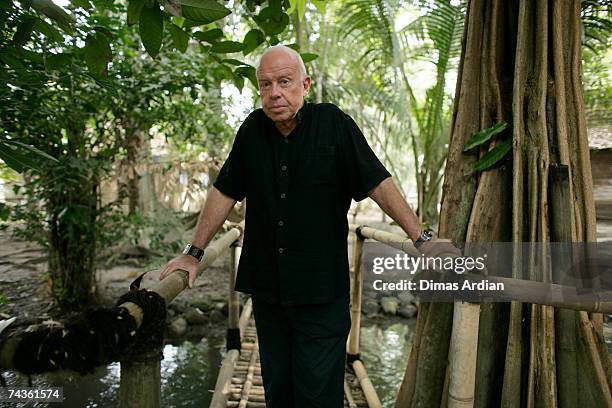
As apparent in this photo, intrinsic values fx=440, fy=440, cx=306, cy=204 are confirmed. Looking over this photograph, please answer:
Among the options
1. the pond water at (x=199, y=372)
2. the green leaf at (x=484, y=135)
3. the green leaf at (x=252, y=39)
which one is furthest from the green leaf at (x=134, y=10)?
the pond water at (x=199, y=372)

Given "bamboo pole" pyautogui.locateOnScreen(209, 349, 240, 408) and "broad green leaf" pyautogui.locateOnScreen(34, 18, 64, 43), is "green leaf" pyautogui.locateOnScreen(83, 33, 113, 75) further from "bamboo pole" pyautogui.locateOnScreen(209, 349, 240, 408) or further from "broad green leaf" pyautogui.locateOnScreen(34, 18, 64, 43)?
"bamboo pole" pyautogui.locateOnScreen(209, 349, 240, 408)

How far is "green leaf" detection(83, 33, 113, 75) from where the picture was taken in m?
1.13

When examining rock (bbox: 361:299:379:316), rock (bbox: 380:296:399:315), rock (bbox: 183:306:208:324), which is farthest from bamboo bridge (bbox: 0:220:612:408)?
rock (bbox: 380:296:399:315)

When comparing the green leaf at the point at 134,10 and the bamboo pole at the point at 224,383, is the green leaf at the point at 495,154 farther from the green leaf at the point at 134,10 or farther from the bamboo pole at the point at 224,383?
the bamboo pole at the point at 224,383

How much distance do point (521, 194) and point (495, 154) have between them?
0.20 metres

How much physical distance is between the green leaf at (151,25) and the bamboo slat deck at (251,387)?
2180 mm

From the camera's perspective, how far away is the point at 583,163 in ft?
5.95

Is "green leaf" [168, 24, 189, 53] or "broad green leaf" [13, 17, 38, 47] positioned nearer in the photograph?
"broad green leaf" [13, 17, 38, 47]

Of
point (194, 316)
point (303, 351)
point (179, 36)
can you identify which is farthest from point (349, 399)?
point (194, 316)

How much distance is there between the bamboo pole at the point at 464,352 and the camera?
139 cm

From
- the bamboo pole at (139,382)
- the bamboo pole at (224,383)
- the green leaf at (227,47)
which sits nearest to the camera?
the bamboo pole at (139,382)

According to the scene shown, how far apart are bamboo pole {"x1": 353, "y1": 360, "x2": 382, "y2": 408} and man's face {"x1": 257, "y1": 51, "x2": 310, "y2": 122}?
187 centimetres

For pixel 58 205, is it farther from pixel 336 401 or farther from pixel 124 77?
pixel 336 401

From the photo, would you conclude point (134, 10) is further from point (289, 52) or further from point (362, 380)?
point (362, 380)
